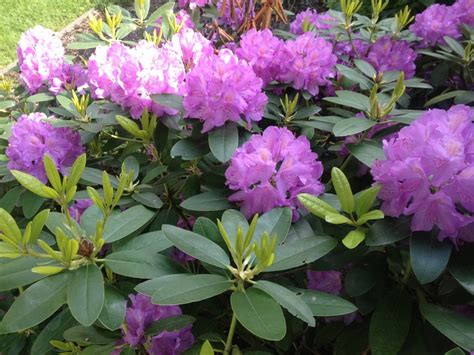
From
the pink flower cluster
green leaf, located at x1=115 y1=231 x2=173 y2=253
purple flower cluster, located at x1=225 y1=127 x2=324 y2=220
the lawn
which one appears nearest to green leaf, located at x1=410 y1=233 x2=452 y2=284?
purple flower cluster, located at x1=225 y1=127 x2=324 y2=220

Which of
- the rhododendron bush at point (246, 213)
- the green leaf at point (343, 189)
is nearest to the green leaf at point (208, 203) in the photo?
the rhododendron bush at point (246, 213)

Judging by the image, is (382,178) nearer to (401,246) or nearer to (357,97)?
(401,246)

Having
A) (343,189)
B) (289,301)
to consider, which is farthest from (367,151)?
(289,301)

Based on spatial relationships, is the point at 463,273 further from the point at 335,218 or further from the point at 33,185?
the point at 33,185

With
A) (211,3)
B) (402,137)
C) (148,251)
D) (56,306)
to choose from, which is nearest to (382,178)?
(402,137)

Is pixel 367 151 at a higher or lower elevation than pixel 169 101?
lower

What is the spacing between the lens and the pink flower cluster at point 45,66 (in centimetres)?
170

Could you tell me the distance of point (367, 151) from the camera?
108cm

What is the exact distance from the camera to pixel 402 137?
0.82 metres

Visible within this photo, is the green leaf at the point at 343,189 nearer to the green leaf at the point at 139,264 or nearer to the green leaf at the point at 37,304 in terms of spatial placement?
the green leaf at the point at 139,264

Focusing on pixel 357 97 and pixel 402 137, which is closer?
pixel 402 137

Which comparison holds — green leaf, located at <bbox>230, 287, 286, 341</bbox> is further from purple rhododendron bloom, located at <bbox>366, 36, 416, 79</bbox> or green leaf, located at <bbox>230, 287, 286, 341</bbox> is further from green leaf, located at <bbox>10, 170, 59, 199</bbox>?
purple rhododendron bloom, located at <bbox>366, 36, 416, 79</bbox>

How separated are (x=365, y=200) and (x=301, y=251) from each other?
0.48 ft

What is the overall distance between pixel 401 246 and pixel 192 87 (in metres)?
0.56
